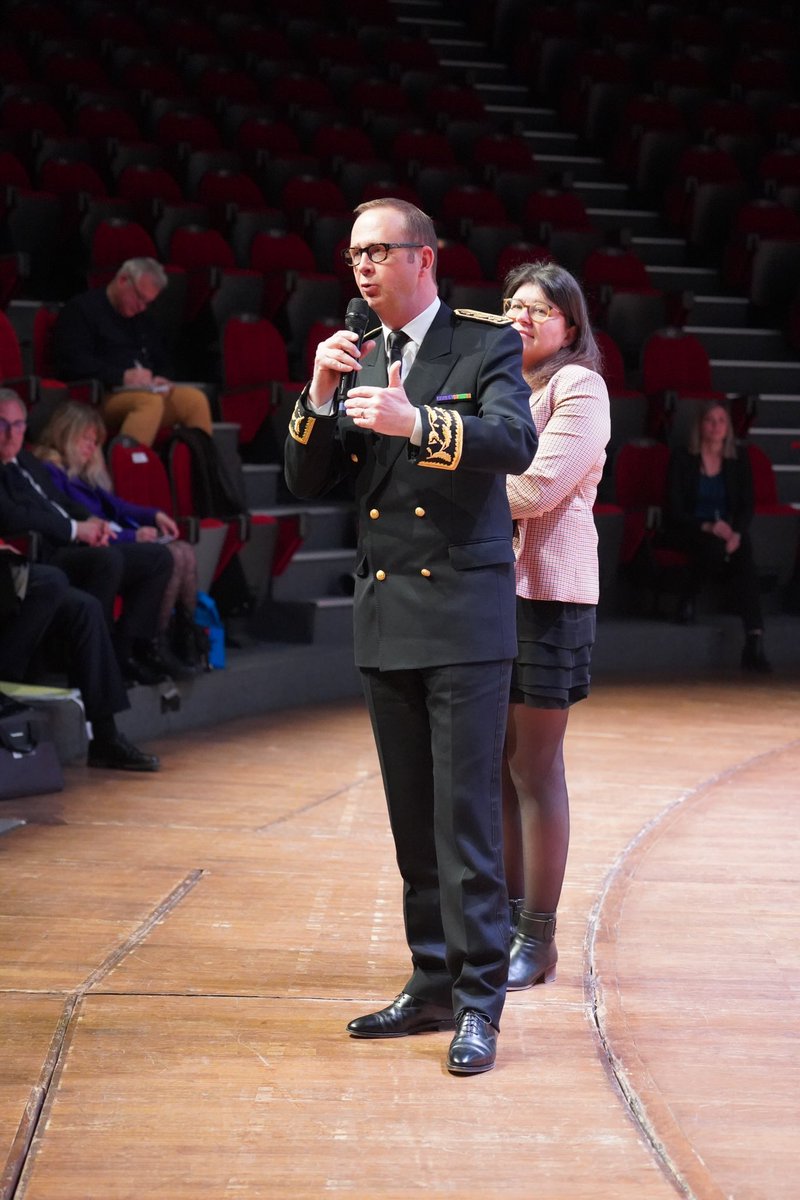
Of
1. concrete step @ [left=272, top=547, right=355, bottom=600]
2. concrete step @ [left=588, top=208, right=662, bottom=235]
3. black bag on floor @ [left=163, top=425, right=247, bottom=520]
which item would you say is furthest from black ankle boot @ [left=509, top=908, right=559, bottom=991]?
concrete step @ [left=588, top=208, right=662, bottom=235]

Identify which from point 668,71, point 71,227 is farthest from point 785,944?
point 668,71

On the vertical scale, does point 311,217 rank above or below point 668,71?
below

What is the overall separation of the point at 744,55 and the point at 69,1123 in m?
7.53

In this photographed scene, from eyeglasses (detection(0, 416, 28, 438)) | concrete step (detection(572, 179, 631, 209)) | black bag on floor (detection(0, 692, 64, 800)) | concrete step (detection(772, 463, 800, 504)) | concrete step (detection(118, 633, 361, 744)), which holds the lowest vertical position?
concrete step (detection(118, 633, 361, 744))

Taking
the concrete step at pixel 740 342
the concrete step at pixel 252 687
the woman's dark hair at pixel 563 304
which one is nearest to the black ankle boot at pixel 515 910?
the woman's dark hair at pixel 563 304

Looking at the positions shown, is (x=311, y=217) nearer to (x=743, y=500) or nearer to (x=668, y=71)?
(x=743, y=500)

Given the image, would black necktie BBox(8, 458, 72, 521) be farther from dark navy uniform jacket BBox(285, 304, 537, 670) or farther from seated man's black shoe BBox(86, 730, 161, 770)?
dark navy uniform jacket BBox(285, 304, 537, 670)

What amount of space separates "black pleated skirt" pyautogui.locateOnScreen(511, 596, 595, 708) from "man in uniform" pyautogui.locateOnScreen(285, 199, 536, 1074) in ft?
0.70

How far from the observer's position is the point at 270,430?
4.99m

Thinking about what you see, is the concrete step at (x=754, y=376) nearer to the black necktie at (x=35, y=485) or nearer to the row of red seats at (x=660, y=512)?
the row of red seats at (x=660, y=512)

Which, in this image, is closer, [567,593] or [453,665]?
[453,665]

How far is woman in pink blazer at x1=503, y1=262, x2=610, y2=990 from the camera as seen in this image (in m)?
2.01

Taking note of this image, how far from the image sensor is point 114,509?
13.1 ft

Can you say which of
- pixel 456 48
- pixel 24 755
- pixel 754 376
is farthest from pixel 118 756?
pixel 456 48
